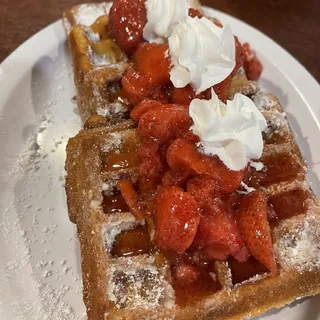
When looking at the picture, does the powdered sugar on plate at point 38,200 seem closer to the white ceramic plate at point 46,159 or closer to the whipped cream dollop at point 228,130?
the white ceramic plate at point 46,159

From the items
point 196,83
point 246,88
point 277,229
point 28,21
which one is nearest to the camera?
point 277,229

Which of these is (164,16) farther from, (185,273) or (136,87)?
(185,273)

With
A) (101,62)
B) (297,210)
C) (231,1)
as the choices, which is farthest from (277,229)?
(231,1)

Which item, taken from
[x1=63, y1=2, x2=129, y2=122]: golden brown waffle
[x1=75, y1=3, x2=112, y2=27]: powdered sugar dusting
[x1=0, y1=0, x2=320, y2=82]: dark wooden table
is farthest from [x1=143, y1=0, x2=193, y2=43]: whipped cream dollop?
[x1=0, y1=0, x2=320, y2=82]: dark wooden table

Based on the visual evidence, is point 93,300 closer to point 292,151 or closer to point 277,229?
point 277,229

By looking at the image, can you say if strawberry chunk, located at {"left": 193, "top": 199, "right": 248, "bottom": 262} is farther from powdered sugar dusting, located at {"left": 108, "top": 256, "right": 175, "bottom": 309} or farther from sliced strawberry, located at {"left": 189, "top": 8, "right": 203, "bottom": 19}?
sliced strawberry, located at {"left": 189, "top": 8, "right": 203, "bottom": 19}

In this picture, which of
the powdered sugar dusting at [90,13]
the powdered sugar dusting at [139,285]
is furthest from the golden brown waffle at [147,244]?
the powdered sugar dusting at [90,13]
